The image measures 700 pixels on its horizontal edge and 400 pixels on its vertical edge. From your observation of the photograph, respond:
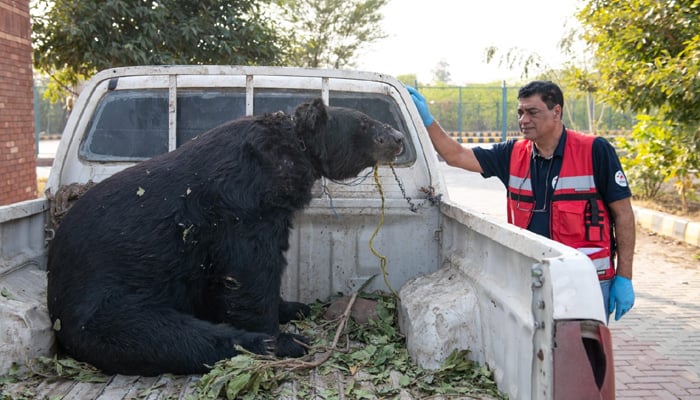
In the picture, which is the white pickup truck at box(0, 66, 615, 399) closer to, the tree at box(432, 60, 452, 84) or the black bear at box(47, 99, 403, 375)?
the black bear at box(47, 99, 403, 375)

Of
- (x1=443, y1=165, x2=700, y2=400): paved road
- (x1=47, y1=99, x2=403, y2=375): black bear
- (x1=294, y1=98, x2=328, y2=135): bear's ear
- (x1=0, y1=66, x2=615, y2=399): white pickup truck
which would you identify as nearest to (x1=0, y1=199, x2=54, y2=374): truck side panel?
(x1=0, y1=66, x2=615, y2=399): white pickup truck

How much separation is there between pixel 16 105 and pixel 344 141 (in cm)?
713

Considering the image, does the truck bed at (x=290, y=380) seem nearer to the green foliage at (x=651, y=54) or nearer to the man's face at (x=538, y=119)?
the man's face at (x=538, y=119)

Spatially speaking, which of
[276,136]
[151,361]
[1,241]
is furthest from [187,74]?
[151,361]

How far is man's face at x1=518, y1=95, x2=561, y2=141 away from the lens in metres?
4.12

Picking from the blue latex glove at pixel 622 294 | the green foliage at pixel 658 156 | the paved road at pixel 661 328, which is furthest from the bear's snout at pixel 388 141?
the green foliage at pixel 658 156

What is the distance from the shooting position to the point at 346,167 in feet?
13.1

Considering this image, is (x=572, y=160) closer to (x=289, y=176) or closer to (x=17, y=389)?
(x=289, y=176)

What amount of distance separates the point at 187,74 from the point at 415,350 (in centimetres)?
239

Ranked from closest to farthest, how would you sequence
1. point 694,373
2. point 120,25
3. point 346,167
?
point 346,167
point 694,373
point 120,25

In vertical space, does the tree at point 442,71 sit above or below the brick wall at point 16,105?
above

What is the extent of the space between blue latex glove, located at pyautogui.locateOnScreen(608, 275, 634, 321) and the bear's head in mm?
1482

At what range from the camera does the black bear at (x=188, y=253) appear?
3.16 metres

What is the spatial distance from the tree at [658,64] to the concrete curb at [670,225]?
0.68 meters
